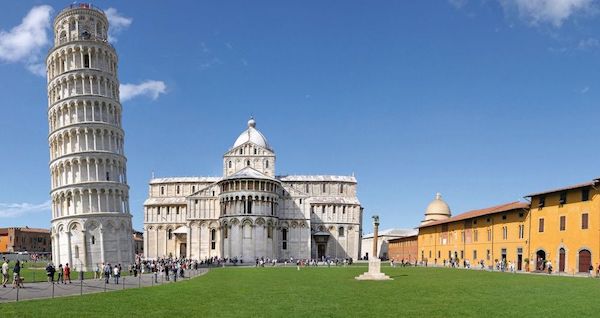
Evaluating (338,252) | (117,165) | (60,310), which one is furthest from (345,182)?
(60,310)

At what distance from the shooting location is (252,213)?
82.0m

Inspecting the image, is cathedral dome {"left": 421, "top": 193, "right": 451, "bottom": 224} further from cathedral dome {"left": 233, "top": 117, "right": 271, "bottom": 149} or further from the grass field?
the grass field

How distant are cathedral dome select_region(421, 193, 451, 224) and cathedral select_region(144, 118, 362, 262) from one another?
44.1 feet

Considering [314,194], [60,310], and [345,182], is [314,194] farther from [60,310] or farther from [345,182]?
[60,310]

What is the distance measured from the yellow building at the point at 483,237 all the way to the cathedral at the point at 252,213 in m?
22.8

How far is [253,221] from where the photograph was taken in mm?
81938

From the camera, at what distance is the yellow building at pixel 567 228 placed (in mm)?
43156

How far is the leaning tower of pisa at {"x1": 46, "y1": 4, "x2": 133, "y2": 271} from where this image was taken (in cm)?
6269

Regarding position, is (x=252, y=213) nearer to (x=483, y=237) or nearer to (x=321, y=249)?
(x=321, y=249)

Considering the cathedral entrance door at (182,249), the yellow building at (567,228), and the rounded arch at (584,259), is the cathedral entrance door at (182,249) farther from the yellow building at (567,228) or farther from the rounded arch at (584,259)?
the rounded arch at (584,259)

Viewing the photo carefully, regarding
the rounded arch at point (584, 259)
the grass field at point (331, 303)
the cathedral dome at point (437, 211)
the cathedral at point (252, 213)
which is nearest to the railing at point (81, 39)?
the cathedral at point (252, 213)

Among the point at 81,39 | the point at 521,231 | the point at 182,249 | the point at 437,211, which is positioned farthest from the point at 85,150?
the point at 437,211

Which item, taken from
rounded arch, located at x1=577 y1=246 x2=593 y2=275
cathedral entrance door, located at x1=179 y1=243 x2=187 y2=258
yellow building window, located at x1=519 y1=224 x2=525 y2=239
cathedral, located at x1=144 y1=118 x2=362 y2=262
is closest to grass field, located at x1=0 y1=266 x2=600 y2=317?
rounded arch, located at x1=577 y1=246 x2=593 y2=275

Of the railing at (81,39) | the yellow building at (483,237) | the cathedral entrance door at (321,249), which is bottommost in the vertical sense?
the cathedral entrance door at (321,249)
